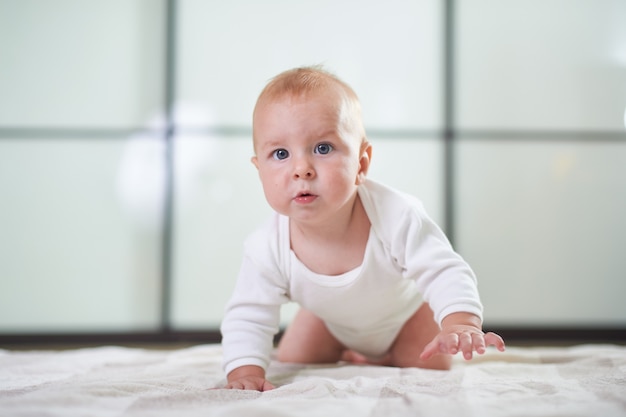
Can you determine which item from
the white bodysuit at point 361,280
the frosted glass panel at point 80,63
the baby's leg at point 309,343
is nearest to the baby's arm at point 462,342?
the white bodysuit at point 361,280

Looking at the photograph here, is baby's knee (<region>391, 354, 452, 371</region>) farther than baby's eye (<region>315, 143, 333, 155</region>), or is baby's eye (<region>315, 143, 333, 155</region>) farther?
baby's knee (<region>391, 354, 452, 371</region>)

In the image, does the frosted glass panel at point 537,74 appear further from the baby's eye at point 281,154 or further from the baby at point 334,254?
the baby's eye at point 281,154

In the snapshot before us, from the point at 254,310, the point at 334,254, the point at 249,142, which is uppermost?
the point at 249,142

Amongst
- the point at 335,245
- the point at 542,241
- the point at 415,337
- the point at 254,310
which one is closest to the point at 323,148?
the point at 335,245

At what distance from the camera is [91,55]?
2.41 metres

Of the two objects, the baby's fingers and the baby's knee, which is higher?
the baby's fingers

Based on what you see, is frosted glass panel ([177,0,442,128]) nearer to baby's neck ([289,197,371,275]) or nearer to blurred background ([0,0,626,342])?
blurred background ([0,0,626,342])

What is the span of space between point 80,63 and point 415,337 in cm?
179

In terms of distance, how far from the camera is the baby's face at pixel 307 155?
108 cm

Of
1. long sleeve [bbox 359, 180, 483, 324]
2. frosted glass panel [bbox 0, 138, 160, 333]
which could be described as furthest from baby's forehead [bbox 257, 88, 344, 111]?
frosted glass panel [bbox 0, 138, 160, 333]

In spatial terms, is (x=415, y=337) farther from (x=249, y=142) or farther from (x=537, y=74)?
(x=537, y=74)

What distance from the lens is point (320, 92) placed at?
3.64 feet

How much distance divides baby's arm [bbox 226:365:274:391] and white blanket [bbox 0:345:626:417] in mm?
41

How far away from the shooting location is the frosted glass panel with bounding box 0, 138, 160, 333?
2.38 m
